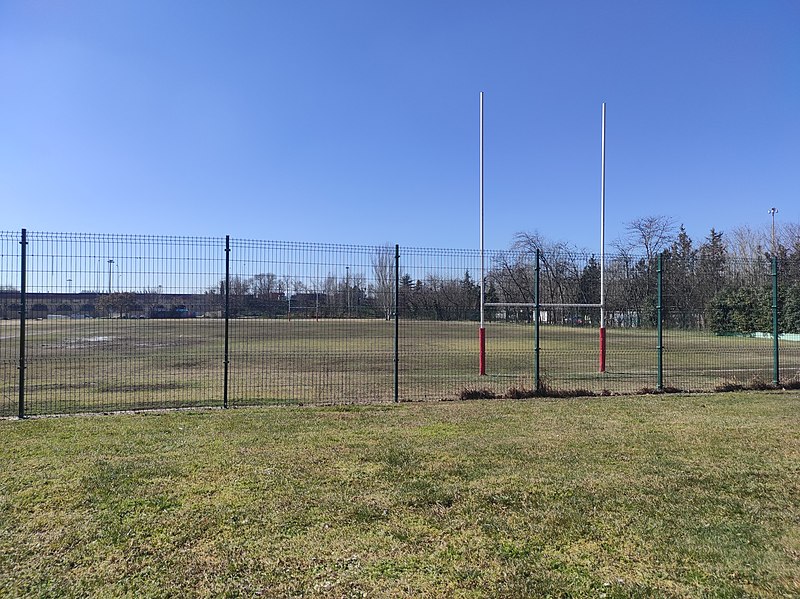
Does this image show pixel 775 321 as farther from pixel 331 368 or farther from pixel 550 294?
pixel 331 368

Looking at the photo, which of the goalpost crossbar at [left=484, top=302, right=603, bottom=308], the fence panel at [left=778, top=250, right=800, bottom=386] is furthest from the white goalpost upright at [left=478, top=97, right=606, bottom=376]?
the fence panel at [left=778, top=250, right=800, bottom=386]

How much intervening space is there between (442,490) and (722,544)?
6.32 ft

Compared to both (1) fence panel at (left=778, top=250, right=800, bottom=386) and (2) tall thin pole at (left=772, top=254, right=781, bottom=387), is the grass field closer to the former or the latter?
(1) fence panel at (left=778, top=250, right=800, bottom=386)

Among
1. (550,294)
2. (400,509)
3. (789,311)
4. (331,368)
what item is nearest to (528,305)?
(550,294)

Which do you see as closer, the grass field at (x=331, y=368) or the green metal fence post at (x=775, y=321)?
the grass field at (x=331, y=368)

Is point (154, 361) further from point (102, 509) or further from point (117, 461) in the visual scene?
point (102, 509)

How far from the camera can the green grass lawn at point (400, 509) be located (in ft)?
10.0

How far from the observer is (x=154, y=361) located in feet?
59.7

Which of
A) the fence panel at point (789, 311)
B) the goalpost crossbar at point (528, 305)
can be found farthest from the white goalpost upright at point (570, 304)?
the fence panel at point (789, 311)

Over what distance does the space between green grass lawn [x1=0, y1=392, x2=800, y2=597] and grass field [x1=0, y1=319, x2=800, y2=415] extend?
9.37 feet

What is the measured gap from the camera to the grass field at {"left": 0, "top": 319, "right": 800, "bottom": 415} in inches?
380

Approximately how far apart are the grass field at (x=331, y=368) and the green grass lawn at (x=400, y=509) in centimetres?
286

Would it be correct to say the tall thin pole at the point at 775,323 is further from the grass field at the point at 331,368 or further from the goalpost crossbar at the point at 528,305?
the goalpost crossbar at the point at 528,305

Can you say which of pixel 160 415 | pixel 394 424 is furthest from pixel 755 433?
pixel 160 415
